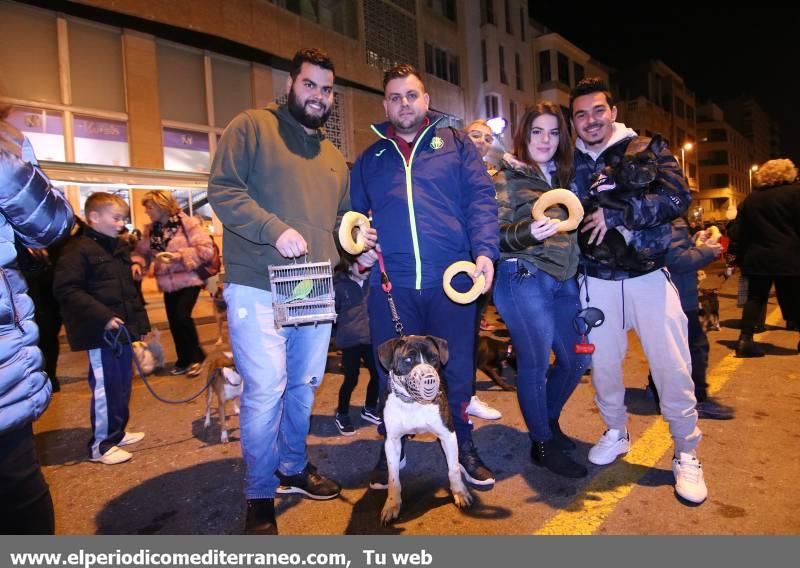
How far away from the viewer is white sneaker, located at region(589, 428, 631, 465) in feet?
11.7

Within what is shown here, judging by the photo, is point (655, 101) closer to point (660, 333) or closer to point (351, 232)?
point (660, 333)

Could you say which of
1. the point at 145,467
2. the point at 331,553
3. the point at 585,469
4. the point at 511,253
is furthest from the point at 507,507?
the point at 145,467

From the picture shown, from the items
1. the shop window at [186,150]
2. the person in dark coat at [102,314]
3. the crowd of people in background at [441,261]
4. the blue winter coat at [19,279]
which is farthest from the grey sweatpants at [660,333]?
the shop window at [186,150]

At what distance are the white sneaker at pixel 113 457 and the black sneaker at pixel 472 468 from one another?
9.18 ft

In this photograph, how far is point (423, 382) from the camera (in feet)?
9.04

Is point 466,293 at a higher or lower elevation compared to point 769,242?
lower

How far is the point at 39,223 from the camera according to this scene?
5.74ft

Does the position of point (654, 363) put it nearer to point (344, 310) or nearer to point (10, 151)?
point (344, 310)

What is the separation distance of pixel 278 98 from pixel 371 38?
21.6ft

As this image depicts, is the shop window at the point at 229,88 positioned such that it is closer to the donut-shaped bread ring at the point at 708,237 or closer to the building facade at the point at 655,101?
the donut-shaped bread ring at the point at 708,237

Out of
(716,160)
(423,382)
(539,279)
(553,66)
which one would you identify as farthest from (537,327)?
(716,160)

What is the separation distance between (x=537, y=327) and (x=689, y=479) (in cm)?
132

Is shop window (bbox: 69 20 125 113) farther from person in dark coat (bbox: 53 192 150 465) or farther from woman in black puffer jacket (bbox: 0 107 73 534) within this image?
woman in black puffer jacket (bbox: 0 107 73 534)

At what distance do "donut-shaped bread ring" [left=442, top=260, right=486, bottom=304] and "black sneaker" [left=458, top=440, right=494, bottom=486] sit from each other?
117 cm
